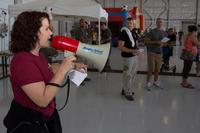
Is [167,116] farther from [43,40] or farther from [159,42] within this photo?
[43,40]

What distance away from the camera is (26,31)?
4.46 ft

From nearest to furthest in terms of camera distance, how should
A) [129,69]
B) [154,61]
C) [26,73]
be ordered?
1. [26,73]
2. [129,69]
3. [154,61]

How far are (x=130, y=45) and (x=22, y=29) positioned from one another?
11.5ft

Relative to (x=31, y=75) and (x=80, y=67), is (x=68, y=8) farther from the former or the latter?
(x=31, y=75)

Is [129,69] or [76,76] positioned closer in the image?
[76,76]

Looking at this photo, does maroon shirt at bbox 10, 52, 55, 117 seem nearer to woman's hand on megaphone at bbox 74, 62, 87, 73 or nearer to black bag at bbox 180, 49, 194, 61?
A: woman's hand on megaphone at bbox 74, 62, 87, 73

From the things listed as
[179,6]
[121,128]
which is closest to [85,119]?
[121,128]

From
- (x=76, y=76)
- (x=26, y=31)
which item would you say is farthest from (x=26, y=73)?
(x=76, y=76)

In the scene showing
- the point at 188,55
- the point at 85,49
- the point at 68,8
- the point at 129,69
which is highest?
the point at 68,8

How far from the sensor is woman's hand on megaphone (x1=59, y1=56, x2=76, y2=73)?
140 centimetres

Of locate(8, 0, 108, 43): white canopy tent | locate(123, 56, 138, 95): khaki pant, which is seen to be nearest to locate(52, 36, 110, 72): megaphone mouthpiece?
locate(123, 56, 138, 95): khaki pant

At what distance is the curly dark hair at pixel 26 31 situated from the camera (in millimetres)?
1364

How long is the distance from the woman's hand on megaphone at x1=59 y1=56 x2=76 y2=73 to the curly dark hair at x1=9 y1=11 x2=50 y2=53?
167 millimetres

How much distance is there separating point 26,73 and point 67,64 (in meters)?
0.20
